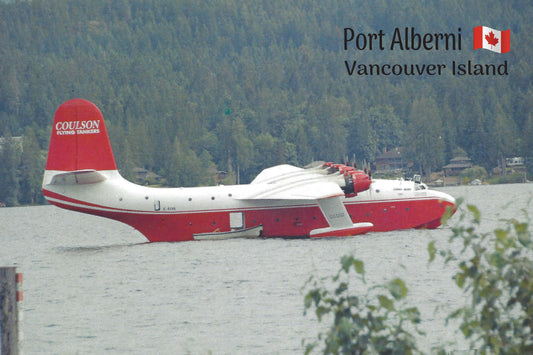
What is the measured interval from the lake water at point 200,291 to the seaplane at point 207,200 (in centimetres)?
79

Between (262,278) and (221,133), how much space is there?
126133 millimetres

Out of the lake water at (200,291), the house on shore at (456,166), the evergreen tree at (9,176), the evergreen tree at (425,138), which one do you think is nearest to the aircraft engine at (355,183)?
the lake water at (200,291)

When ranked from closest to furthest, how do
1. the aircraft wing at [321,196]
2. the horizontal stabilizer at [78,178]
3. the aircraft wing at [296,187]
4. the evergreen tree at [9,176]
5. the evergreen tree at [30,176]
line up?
the aircraft wing at [296,187], the aircraft wing at [321,196], the horizontal stabilizer at [78,178], the evergreen tree at [9,176], the evergreen tree at [30,176]

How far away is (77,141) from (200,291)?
13459 millimetres

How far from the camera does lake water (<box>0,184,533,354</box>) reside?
19.6 metres

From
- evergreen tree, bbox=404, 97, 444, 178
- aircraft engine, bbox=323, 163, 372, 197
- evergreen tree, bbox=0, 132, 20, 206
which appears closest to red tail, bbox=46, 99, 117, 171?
aircraft engine, bbox=323, 163, 372, 197

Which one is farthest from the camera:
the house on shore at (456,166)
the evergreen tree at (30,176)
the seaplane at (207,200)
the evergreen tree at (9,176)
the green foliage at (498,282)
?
the house on shore at (456,166)

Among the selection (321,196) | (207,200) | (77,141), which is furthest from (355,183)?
(77,141)

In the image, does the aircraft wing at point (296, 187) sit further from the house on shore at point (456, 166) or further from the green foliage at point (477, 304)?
the house on shore at point (456, 166)

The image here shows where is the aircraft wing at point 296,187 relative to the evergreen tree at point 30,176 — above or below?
below

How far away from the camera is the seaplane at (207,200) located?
36.6 metres

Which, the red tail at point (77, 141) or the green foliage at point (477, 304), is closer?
the green foliage at point (477, 304)

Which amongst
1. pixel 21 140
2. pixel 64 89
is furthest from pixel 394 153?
pixel 64 89

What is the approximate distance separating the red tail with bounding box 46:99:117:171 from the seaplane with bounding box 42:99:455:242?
0.05 metres
